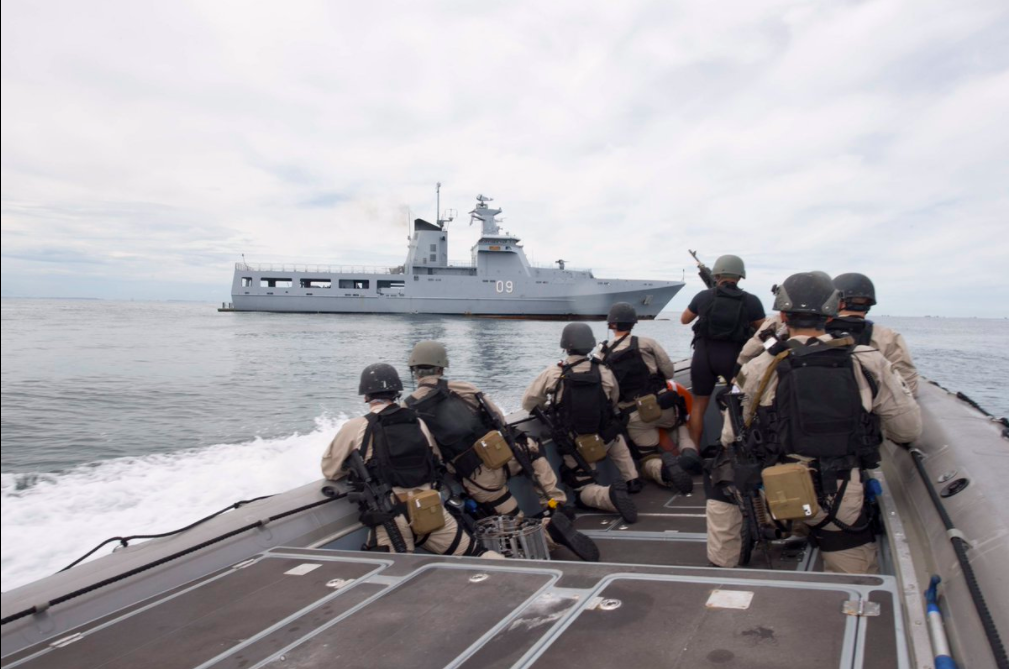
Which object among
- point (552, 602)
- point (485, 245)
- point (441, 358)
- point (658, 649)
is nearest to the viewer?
point (658, 649)

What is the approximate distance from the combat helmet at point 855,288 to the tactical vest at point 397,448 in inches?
89.6

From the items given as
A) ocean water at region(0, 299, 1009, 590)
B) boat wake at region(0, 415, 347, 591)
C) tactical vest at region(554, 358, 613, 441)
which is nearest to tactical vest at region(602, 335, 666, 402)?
tactical vest at region(554, 358, 613, 441)

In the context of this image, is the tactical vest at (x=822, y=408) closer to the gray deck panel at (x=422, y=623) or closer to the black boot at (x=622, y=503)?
the gray deck panel at (x=422, y=623)

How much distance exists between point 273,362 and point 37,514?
14.1m

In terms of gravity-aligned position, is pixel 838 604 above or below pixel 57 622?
above

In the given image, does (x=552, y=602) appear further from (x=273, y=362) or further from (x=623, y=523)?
(x=273, y=362)

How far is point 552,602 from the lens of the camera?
5.89 feet

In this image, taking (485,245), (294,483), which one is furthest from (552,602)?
(485,245)

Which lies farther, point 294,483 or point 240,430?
point 240,430

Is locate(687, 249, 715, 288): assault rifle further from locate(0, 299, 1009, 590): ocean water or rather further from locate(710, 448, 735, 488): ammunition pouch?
locate(0, 299, 1009, 590): ocean water

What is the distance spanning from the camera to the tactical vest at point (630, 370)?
4.68 meters

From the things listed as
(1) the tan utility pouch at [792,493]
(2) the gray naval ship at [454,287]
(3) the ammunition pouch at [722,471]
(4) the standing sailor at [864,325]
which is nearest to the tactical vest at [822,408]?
(1) the tan utility pouch at [792,493]

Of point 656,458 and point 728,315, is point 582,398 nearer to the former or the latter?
point 656,458

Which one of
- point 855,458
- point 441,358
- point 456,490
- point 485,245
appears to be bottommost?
point 456,490
